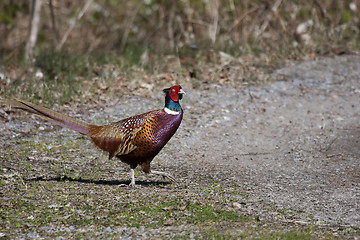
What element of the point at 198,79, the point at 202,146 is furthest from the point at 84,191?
the point at 198,79

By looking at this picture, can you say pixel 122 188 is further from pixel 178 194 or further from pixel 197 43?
pixel 197 43

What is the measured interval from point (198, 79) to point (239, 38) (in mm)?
2231

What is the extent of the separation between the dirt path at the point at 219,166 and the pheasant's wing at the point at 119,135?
1.16 feet

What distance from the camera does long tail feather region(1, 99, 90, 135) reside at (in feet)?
15.5

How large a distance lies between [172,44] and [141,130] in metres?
6.12

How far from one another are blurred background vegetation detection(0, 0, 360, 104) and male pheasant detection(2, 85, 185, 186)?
9.20ft

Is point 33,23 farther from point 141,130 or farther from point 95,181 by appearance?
point 141,130

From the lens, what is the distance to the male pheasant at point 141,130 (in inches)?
186

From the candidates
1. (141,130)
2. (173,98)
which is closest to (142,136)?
(141,130)

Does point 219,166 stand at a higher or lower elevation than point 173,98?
lower

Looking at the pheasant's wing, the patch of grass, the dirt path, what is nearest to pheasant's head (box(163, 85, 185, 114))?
the pheasant's wing

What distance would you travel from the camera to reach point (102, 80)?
8180 mm

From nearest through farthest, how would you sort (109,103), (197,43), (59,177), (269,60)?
(59,177)
(109,103)
(269,60)
(197,43)

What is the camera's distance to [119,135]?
487 centimetres
